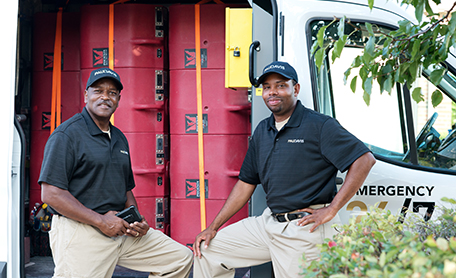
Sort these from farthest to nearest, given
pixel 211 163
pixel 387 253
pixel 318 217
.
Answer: pixel 211 163
pixel 318 217
pixel 387 253

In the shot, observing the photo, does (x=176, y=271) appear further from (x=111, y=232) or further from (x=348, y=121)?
(x=348, y=121)

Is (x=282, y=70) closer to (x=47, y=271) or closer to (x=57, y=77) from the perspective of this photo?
(x=57, y=77)

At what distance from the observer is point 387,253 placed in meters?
1.24

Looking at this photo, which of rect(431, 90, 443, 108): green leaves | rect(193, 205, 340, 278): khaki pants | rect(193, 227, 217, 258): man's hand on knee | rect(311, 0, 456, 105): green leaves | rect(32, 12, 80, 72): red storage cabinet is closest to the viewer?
rect(311, 0, 456, 105): green leaves

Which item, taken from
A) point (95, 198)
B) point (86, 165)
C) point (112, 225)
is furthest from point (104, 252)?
point (86, 165)

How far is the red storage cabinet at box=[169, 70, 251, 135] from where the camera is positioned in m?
3.44

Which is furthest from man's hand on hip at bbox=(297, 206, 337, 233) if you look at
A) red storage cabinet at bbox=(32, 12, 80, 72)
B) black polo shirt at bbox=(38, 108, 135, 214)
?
red storage cabinet at bbox=(32, 12, 80, 72)

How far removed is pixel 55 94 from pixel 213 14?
59.0 inches

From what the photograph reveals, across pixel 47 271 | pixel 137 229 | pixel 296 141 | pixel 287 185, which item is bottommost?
pixel 47 271

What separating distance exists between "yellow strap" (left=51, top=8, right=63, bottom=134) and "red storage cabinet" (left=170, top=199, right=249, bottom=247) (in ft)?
3.99

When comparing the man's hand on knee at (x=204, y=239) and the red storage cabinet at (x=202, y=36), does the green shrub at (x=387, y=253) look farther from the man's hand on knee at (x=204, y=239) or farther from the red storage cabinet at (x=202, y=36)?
the red storage cabinet at (x=202, y=36)

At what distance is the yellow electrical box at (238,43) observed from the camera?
2842 millimetres

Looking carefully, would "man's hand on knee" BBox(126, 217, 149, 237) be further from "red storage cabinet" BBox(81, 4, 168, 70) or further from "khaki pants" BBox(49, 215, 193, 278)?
"red storage cabinet" BBox(81, 4, 168, 70)

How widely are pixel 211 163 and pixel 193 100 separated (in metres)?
0.53
